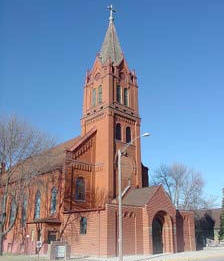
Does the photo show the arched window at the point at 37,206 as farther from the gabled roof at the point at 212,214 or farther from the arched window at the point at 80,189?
the gabled roof at the point at 212,214

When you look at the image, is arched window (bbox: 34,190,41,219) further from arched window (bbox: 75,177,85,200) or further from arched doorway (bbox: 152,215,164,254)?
arched doorway (bbox: 152,215,164,254)

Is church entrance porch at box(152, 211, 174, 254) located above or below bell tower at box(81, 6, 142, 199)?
below

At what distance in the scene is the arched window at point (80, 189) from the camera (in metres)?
38.5

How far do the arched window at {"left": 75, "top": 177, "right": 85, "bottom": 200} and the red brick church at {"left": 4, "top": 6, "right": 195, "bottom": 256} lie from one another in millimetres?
116

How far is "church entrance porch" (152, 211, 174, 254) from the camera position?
36156 mm

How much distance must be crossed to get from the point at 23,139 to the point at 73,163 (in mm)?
8810

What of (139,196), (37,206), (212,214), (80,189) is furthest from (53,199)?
(212,214)

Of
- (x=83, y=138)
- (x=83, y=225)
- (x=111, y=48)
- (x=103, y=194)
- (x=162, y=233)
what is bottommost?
(x=162, y=233)

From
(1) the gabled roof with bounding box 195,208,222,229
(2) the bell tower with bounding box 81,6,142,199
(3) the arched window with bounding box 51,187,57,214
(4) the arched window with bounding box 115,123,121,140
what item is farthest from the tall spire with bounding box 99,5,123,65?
Result: (1) the gabled roof with bounding box 195,208,222,229

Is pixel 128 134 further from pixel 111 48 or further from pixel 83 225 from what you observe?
pixel 83 225

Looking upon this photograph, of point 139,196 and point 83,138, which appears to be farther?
point 83,138

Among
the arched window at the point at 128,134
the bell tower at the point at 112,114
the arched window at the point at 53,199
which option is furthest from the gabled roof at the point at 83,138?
the arched window at the point at 53,199

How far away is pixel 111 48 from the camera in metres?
48.3

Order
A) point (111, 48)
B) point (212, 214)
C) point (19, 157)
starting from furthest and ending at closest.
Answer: point (212, 214) < point (111, 48) < point (19, 157)
